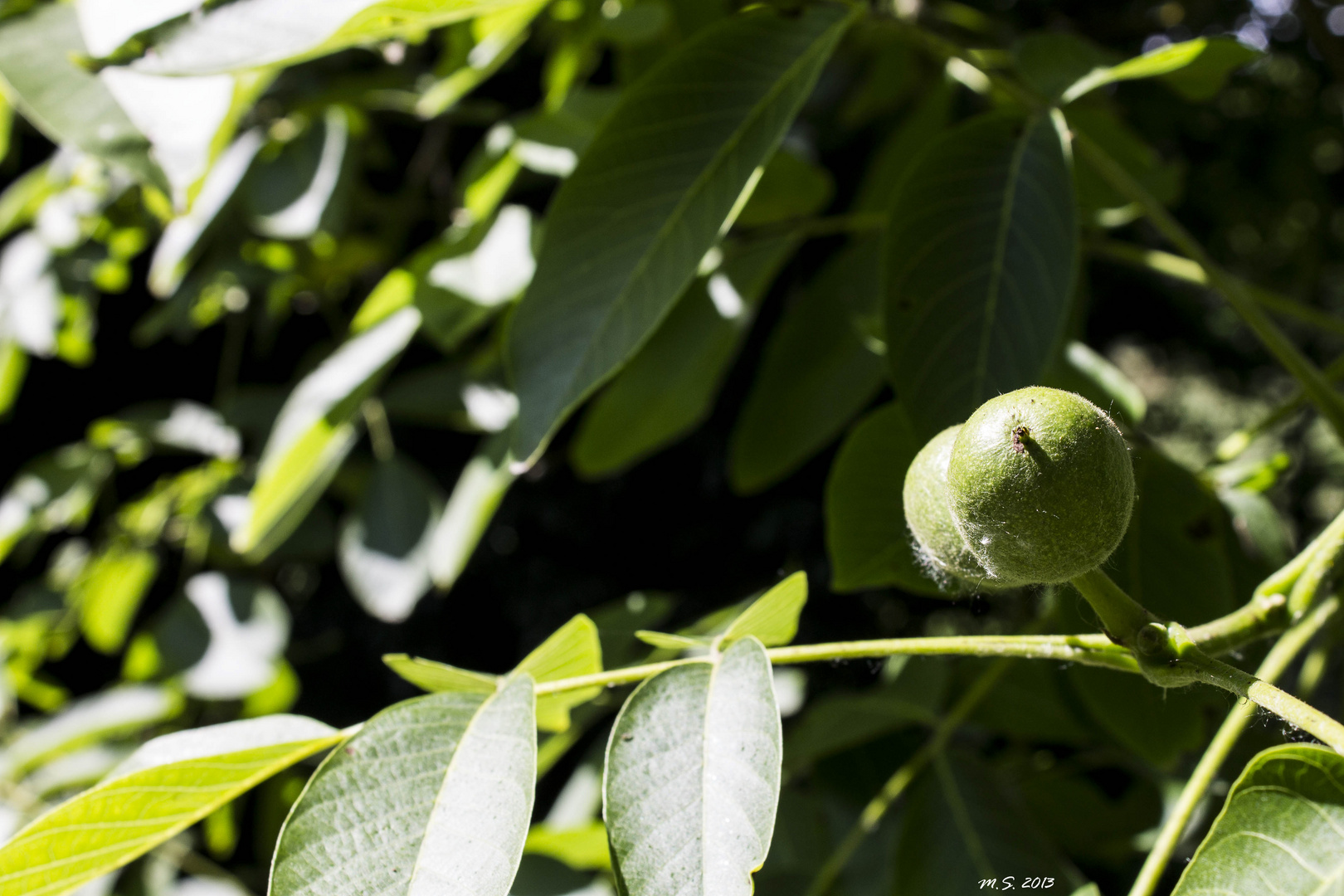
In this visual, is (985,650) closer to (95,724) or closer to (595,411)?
(595,411)

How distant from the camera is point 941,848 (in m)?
0.78

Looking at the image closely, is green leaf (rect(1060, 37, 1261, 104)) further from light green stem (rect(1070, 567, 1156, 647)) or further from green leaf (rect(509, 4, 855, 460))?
light green stem (rect(1070, 567, 1156, 647))

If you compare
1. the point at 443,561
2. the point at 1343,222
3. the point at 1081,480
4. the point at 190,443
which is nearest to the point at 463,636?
the point at 190,443

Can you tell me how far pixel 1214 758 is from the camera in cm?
58

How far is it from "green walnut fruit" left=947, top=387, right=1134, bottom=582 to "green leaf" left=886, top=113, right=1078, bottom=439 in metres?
0.23

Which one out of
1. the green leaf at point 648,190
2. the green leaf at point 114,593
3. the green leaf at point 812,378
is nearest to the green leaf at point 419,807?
the green leaf at point 648,190

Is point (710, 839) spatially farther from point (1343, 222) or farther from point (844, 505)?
point (1343, 222)

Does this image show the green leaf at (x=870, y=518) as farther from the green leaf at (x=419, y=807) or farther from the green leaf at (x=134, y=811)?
the green leaf at (x=134, y=811)

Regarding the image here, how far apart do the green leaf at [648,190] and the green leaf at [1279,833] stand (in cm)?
45

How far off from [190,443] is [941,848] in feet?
4.50

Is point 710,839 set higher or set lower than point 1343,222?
higher

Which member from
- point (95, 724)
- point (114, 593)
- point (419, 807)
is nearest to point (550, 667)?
point (419, 807)

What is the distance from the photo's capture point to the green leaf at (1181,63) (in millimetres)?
685

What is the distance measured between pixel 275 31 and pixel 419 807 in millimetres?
497
